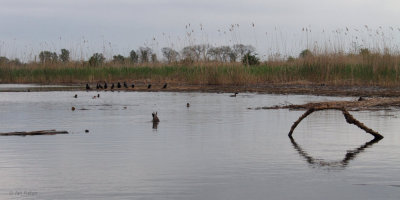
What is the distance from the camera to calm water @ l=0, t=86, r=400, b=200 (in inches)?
222

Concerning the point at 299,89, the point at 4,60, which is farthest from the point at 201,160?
the point at 4,60

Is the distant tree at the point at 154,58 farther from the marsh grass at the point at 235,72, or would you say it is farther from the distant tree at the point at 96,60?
the distant tree at the point at 96,60

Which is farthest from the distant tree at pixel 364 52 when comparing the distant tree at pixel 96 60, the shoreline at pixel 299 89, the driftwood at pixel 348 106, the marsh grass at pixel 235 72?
the distant tree at pixel 96 60

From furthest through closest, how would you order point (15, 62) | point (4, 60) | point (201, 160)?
point (15, 62) → point (4, 60) → point (201, 160)

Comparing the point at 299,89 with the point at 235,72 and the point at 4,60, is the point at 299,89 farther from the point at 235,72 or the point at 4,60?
the point at 4,60

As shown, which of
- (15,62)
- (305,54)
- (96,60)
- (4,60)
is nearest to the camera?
(305,54)


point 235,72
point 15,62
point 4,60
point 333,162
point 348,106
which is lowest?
point 333,162

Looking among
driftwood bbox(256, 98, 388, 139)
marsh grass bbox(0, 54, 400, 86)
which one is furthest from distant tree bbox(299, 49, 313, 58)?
driftwood bbox(256, 98, 388, 139)

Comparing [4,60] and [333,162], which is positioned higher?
[4,60]

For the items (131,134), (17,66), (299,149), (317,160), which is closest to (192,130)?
(131,134)

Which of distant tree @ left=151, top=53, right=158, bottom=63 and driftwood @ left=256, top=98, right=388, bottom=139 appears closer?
driftwood @ left=256, top=98, right=388, bottom=139

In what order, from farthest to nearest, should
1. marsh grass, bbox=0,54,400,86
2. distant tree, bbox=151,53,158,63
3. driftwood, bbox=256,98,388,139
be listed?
distant tree, bbox=151,53,158,63 < marsh grass, bbox=0,54,400,86 < driftwood, bbox=256,98,388,139

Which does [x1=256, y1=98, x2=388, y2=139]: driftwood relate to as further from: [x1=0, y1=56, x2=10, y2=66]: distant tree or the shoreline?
[x1=0, y1=56, x2=10, y2=66]: distant tree

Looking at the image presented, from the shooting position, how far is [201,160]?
7.30 meters
